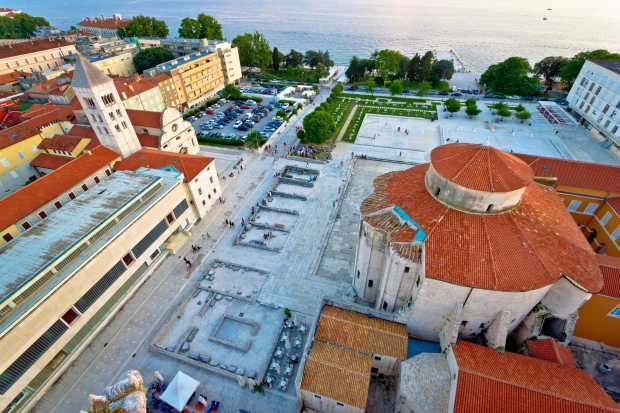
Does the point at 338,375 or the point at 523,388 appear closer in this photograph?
the point at 523,388

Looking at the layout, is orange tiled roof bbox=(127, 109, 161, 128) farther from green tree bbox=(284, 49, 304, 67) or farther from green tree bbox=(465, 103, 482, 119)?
green tree bbox=(284, 49, 304, 67)

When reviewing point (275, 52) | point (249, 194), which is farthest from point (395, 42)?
point (249, 194)

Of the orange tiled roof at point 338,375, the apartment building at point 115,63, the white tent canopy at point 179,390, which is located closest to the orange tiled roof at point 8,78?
the apartment building at point 115,63

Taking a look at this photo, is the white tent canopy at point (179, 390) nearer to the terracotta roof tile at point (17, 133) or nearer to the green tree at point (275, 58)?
the terracotta roof tile at point (17, 133)

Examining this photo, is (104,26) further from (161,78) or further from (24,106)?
(161,78)

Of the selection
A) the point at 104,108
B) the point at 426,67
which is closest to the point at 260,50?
Result: the point at 426,67

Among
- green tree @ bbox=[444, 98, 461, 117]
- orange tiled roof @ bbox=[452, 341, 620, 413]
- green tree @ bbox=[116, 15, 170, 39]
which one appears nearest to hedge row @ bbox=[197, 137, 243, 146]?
green tree @ bbox=[444, 98, 461, 117]

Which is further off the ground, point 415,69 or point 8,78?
point 8,78
